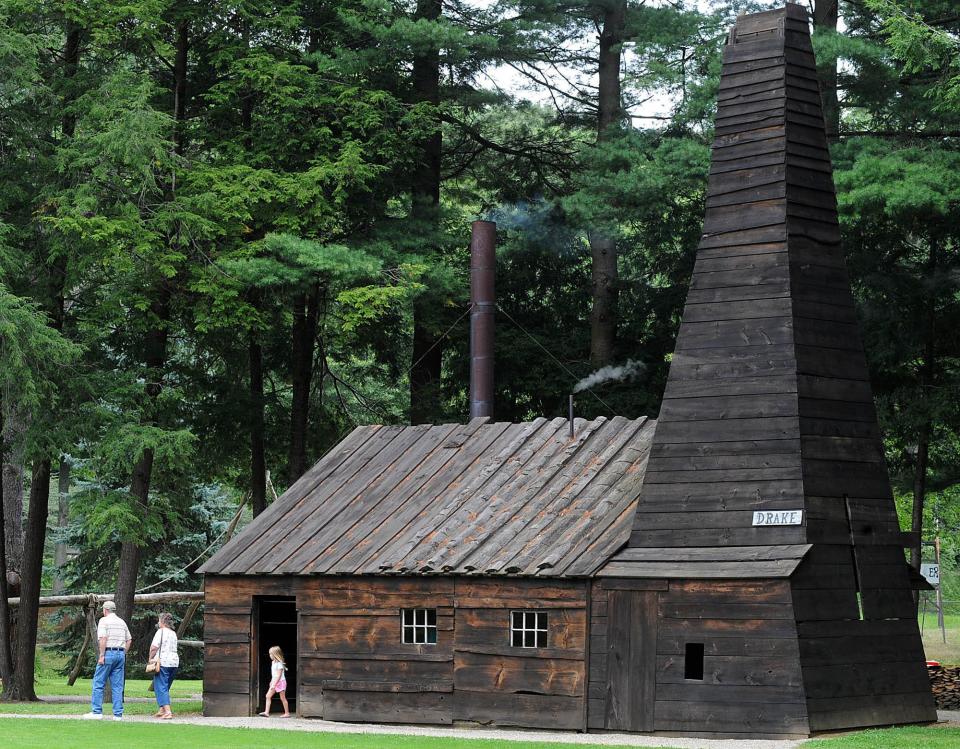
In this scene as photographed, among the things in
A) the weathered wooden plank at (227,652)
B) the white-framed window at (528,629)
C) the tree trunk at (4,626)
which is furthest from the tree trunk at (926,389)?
the tree trunk at (4,626)

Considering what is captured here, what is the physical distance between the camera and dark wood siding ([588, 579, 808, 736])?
16578 millimetres

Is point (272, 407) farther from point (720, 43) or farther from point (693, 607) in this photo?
point (693, 607)

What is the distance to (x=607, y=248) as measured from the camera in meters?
30.4

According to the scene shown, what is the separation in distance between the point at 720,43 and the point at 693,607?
14.2 m

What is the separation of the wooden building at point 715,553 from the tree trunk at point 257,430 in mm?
8828

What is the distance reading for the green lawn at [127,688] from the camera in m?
28.1

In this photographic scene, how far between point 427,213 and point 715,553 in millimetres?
13932

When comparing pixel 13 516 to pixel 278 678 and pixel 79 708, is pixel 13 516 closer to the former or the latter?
pixel 79 708

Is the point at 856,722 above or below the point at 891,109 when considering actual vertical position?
below

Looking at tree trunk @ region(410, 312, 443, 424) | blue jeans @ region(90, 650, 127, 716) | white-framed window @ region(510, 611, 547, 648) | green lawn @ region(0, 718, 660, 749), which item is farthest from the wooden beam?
white-framed window @ region(510, 611, 547, 648)

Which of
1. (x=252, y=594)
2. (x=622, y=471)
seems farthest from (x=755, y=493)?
(x=252, y=594)

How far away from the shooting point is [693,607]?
17.2 m

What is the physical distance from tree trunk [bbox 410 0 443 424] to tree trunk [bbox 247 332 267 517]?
3.19 meters

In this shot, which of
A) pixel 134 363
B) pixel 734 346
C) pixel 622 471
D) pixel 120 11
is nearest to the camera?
pixel 734 346
